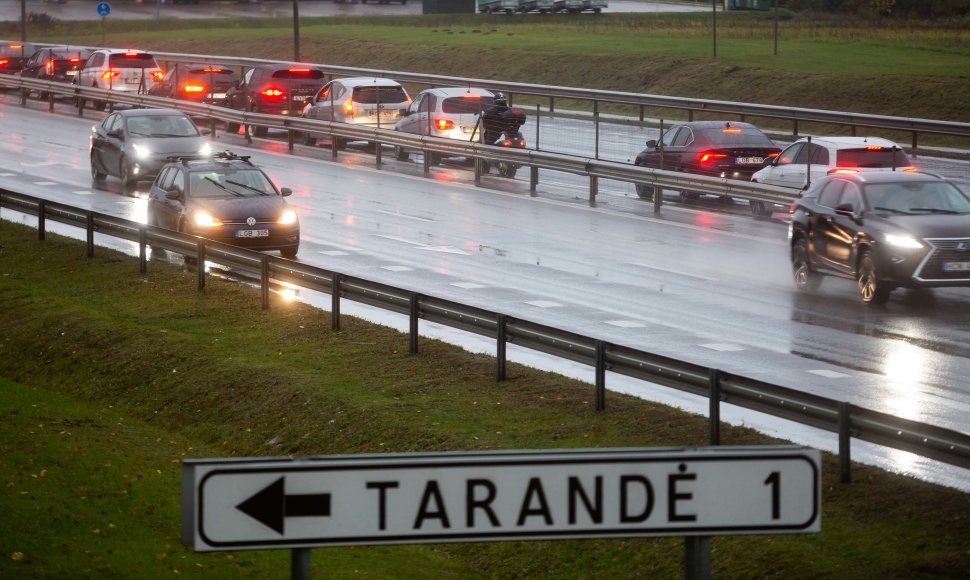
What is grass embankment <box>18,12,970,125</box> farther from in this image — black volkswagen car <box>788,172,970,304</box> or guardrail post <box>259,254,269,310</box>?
guardrail post <box>259,254,269,310</box>

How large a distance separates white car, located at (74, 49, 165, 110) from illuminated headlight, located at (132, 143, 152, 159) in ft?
58.5

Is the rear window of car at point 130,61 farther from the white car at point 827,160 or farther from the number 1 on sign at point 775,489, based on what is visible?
the number 1 on sign at point 775,489

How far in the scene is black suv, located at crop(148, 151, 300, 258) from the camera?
75.0 feet

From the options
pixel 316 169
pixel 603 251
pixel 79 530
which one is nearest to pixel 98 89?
pixel 316 169

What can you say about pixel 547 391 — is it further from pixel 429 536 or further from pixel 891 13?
pixel 891 13

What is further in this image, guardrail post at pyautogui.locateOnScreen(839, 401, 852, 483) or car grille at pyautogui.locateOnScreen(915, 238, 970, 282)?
car grille at pyautogui.locateOnScreen(915, 238, 970, 282)

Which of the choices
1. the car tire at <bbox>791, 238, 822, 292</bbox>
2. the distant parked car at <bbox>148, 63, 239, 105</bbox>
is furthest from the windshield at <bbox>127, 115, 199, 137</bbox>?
the car tire at <bbox>791, 238, 822, 292</bbox>

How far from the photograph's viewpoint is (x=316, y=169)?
35.0 metres

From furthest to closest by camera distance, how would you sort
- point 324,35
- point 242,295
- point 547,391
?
1. point 324,35
2. point 242,295
3. point 547,391

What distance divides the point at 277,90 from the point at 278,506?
39526 mm

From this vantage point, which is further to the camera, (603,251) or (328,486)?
(603,251)

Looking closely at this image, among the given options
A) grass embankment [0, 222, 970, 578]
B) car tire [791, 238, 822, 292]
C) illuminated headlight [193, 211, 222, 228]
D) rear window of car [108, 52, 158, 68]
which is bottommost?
grass embankment [0, 222, 970, 578]

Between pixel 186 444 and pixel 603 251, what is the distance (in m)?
11.1

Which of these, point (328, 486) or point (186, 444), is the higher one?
point (328, 486)
